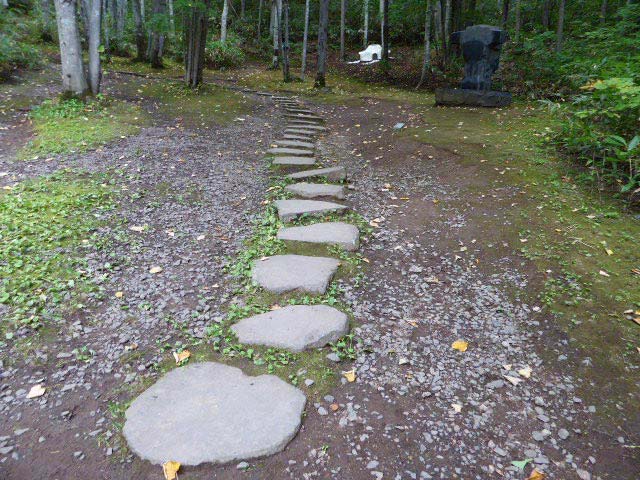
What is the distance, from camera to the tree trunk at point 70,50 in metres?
7.69

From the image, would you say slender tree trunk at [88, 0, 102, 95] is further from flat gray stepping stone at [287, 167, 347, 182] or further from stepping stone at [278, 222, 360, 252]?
stepping stone at [278, 222, 360, 252]

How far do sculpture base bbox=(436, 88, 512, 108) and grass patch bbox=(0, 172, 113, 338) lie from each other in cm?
752

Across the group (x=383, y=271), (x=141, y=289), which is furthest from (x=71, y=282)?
(x=383, y=271)

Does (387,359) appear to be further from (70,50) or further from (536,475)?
(70,50)

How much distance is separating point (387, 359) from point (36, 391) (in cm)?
201

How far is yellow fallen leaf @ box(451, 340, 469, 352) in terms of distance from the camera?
2.76 m

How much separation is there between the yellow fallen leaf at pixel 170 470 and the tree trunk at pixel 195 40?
10.6 meters

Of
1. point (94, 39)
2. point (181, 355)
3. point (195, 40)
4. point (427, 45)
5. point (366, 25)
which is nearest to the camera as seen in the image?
point (181, 355)

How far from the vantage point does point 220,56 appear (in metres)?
17.0

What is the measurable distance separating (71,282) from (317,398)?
7.03 ft

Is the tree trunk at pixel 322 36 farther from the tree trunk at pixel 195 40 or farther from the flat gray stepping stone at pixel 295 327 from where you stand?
the flat gray stepping stone at pixel 295 327

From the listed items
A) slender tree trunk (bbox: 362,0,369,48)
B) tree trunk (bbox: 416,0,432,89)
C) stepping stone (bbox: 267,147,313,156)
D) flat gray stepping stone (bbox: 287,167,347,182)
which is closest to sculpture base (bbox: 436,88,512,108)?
tree trunk (bbox: 416,0,432,89)

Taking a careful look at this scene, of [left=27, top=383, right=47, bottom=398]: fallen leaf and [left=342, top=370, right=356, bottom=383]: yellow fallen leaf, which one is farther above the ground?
[left=342, top=370, right=356, bottom=383]: yellow fallen leaf

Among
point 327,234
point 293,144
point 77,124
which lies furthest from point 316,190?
point 77,124
